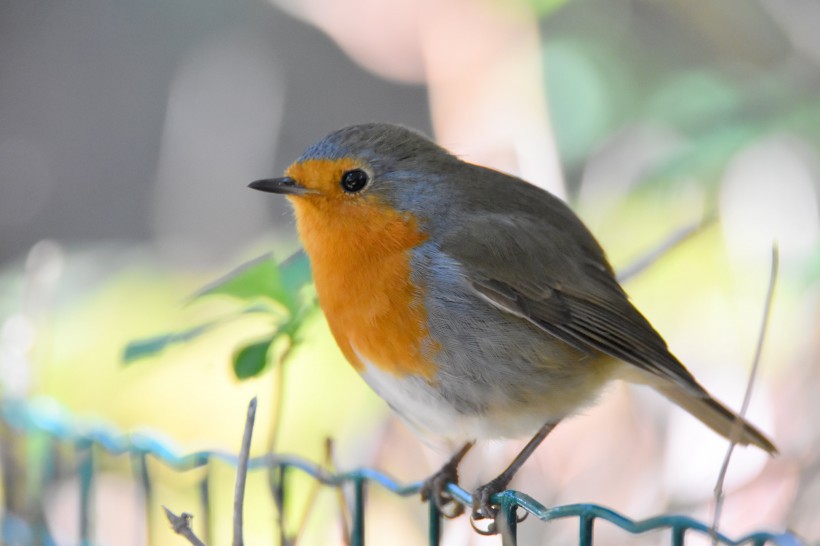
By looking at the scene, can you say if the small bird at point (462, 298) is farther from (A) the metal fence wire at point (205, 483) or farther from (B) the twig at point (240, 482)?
(B) the twig at point (240, 482)

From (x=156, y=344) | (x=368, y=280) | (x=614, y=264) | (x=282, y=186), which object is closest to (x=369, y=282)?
(x=368, y=280)

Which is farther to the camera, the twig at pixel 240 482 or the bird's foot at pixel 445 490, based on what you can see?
the bird's foot at pixel 445 490

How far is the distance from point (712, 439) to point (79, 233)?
15.9 ft

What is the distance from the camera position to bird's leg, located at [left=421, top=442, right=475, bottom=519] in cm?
260

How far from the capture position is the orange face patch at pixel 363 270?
2.46m

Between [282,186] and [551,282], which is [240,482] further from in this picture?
[551,282]

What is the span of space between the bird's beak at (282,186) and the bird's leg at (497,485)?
0.80 meters

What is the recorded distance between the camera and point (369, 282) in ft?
8.32

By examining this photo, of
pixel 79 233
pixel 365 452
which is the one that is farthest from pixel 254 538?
pixel 79 233

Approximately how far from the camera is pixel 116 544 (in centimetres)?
368

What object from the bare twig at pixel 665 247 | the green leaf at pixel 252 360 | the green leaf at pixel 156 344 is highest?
the bare twig at pixel 665 247

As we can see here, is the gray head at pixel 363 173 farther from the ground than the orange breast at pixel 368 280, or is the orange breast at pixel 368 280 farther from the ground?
the gray head at pixel 363 173

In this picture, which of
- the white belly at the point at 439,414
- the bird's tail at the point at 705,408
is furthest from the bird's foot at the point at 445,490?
the bird's tail at the point at 705,408

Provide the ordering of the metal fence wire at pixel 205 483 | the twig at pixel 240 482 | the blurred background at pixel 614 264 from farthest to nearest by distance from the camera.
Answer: the blurred background at pixel 614 264 → the twig at pixel 240 482 → the metal fence wire at pixel 205 483
